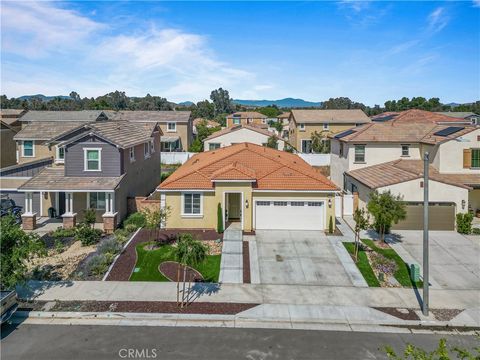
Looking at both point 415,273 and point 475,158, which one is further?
point 475,158

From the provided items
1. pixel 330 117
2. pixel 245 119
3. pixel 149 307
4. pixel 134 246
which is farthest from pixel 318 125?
pixel 149 307

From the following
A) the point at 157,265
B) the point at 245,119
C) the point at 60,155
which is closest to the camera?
the point at 157,265

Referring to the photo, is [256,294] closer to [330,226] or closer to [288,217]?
[288,217]

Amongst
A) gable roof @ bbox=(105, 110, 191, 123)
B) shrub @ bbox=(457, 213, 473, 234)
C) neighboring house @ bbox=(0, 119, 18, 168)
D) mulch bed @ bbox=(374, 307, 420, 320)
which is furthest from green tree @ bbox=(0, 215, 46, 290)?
gable roof @ bbox=(105, 110, 191, 123)

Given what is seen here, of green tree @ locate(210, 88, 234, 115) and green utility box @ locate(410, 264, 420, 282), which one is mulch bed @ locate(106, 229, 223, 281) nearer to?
green utility box @ locate(410, 264, 420, 282)

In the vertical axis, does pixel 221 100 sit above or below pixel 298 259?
above

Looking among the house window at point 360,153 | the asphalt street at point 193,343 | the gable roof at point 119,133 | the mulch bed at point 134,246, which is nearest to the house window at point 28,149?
the gable roof at point 119,133
